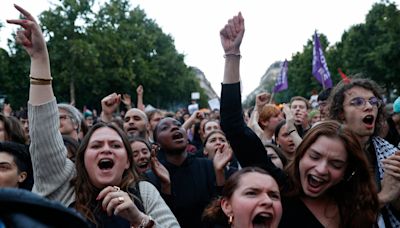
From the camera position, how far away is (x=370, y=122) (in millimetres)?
3410

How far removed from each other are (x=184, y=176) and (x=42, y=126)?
1732 mm

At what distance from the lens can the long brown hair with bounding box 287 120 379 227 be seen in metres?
2.79

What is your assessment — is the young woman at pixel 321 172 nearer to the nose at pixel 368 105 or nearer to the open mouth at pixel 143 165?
the nose at pixel 368 105

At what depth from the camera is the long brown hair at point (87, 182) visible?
8.97ft

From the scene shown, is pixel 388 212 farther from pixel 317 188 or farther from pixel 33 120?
pixel 33 120

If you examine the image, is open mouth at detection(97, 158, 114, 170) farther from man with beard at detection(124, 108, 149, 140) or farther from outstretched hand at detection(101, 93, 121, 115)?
outstretched hand at detection(101, 93, 121, 115)

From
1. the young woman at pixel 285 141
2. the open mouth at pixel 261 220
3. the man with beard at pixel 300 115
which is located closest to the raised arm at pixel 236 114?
the open mouth at pixel 261 220

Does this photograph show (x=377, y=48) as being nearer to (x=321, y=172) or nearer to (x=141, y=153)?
(x=141, y=153)

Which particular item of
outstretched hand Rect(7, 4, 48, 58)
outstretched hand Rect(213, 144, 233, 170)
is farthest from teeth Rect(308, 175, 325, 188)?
outstretched hand Rect(7, 4, 48, 58)

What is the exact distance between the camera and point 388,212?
3.09 metres

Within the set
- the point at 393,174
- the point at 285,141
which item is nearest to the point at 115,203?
the point at 393,174

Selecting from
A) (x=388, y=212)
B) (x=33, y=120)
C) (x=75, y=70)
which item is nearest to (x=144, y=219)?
(x=33, y=120)

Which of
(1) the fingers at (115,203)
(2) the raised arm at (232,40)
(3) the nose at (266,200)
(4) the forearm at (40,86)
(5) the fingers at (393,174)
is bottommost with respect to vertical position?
(3) the nose at (266,200)

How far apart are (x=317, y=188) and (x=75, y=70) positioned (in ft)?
94.1
